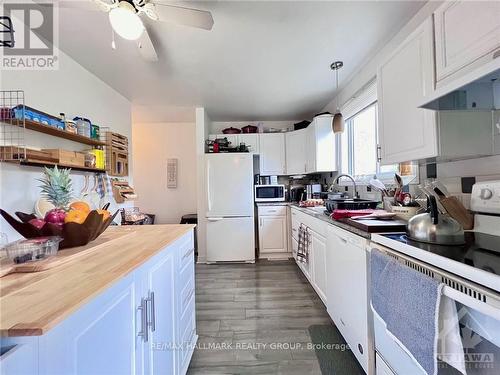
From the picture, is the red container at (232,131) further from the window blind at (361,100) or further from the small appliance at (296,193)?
the window blind at (361,100)

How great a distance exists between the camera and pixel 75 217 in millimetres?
1082

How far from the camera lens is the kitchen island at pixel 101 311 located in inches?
18.7

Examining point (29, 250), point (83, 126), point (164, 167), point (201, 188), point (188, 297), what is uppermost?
point (83, 126)

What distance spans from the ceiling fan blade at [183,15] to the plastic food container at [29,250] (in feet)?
4.49

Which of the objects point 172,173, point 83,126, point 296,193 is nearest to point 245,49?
point 83,126

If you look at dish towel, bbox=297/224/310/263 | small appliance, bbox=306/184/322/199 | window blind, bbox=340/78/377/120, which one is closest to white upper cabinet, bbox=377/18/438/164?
window blind, bbox=340/78/377/120

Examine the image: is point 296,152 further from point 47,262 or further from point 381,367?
point 47,262

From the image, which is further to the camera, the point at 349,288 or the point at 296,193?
the point at 296,193

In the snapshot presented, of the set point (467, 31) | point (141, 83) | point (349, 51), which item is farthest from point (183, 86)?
point (467, 31)

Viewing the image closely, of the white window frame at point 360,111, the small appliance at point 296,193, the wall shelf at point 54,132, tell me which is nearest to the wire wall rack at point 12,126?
the wall shelf at point 54,132

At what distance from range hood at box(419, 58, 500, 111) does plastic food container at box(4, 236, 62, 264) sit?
1646mm

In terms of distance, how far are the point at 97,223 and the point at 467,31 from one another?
1873mm

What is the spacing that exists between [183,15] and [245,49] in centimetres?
83

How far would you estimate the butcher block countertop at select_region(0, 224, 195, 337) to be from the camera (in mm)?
479
